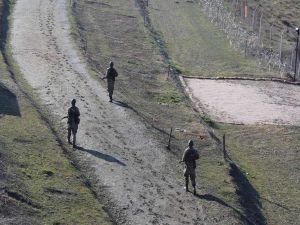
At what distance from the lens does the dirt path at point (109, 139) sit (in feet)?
76.0

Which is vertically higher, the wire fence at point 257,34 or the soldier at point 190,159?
the soldier at point 190,159

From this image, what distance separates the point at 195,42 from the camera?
55.1m

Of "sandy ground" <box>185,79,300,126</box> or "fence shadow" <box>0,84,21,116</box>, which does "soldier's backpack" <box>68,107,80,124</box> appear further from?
"sandy ground" <box>185,79,300,126</box>

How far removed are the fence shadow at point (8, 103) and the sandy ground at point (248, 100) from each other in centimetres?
1134

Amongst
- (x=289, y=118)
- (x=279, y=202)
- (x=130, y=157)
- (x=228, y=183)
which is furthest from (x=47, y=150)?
(x=289, y=118)

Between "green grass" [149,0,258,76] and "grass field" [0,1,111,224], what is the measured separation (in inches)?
805

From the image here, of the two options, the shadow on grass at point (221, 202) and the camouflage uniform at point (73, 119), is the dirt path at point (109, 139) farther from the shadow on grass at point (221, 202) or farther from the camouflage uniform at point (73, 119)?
the camouflage uniform at point (73, 119)

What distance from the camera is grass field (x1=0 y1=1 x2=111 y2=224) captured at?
20.6 m

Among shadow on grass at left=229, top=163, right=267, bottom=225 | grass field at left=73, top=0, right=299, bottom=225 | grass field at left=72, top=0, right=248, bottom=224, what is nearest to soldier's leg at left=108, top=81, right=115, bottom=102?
grass field at left=72, top=0, right=248, bottom=224

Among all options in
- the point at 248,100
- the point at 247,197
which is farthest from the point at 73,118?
the point at 248,100

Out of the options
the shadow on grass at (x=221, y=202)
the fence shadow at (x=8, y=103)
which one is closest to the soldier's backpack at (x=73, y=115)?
the fence shadow at (x=8, y=103)

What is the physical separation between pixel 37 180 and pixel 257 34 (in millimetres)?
40656

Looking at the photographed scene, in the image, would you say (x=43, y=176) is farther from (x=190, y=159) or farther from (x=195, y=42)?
(x=195, y=42)

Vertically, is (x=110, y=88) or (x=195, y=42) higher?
(x=110, y=88)
